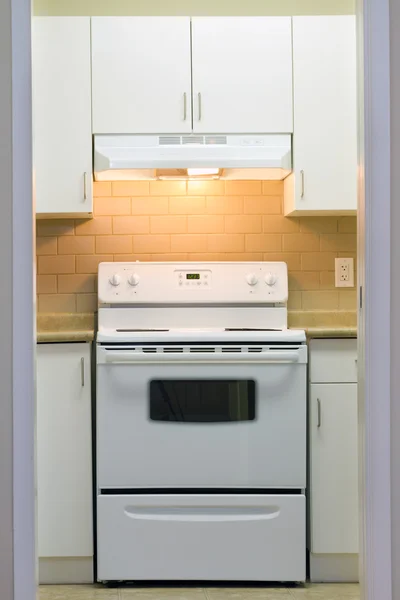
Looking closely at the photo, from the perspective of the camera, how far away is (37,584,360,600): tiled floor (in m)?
2.95

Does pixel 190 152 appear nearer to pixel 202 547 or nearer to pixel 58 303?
pixel 58 303

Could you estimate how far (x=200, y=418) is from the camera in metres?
3.05

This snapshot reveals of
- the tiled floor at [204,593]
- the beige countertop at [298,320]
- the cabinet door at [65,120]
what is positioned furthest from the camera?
the beige countertop at [298,320]

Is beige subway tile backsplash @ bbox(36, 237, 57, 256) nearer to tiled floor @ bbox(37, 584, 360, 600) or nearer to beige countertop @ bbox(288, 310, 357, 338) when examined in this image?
beige countertop @ bbox(288, 310, 357, 338)

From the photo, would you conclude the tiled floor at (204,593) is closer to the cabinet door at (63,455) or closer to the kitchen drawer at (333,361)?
the cabinet door at (63,455)

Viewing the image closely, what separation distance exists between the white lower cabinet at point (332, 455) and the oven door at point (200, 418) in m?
0.07

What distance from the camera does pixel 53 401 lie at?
10.1ft

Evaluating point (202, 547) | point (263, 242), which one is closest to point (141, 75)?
point (263, 242)

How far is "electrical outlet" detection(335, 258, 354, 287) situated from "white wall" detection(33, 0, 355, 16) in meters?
1.13

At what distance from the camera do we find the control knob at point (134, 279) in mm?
3467
